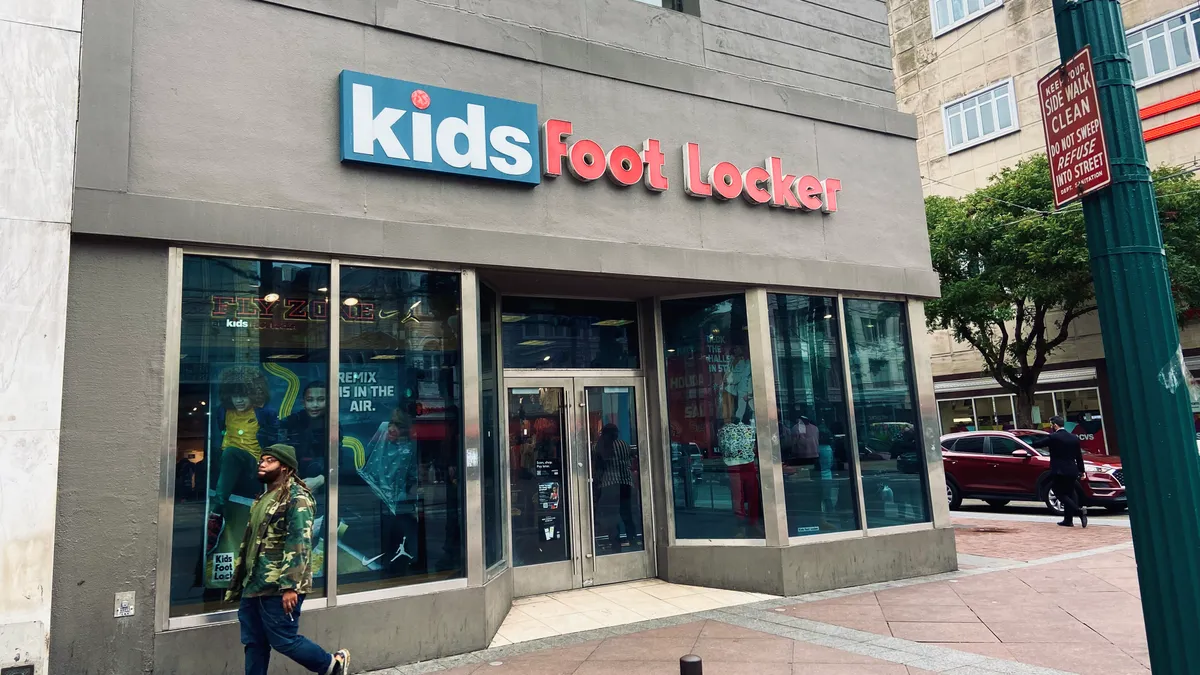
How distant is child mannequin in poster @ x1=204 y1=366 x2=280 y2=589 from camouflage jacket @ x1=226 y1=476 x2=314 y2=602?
943 millimetres

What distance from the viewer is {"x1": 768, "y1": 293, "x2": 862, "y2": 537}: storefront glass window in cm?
896

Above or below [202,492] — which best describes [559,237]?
above

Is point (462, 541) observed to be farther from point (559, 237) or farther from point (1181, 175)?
point (1181, 175)

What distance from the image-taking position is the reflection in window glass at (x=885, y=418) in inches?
372

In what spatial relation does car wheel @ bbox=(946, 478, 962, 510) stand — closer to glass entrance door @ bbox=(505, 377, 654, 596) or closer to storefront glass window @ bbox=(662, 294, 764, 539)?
storefront glass window @ bbox=(662, 294, 764, 539)

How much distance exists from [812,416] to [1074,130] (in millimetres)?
5867

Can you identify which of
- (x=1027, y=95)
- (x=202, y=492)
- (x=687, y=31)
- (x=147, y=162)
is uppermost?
(x=1027, y=95)

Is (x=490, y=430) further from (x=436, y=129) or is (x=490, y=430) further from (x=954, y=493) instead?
(x=954, y=493)

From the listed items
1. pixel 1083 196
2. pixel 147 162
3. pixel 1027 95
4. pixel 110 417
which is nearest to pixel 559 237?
pixel 147 162

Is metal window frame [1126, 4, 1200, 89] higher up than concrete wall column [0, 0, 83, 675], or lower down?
higher up

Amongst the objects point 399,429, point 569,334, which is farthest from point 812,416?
point 399,429

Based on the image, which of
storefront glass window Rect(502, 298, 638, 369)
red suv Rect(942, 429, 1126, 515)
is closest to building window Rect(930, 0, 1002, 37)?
red suv Rect(942, 429, 1126, 515)

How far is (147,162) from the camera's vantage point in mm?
6082

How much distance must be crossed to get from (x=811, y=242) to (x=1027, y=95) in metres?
22.8
